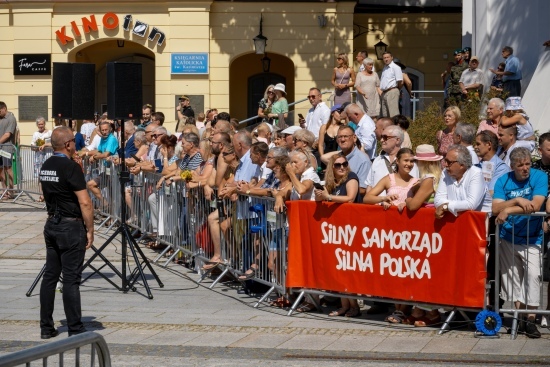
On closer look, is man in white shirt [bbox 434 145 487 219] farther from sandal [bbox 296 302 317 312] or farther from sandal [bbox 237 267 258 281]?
sandal [bbox 237 267 258 281]

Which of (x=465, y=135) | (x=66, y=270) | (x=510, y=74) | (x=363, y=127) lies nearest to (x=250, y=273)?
(x=66, y=270)

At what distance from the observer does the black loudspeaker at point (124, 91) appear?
1391 centimetres

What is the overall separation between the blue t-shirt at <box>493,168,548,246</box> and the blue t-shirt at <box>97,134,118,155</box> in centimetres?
1041

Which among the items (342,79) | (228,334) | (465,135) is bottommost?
(228,334)

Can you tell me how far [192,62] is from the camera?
3044cm

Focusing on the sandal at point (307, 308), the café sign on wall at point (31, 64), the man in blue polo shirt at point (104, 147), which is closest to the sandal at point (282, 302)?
the sandal at point (307, 308)

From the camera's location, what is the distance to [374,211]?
1168 cm

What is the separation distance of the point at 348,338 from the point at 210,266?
3950 mm

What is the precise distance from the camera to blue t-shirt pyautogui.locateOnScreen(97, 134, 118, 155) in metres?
20.4

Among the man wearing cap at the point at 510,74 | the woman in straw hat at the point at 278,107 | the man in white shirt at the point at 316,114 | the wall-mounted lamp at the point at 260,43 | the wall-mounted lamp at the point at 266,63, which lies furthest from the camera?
the wall-mounted lamp at the point at 266,63

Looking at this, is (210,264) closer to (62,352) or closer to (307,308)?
(307,308)

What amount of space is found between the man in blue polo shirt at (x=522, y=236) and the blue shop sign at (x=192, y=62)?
19.8 m

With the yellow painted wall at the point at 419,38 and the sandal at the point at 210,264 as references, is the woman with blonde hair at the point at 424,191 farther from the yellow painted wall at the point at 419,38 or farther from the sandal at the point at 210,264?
the yellow painted wall at the point at 419,38

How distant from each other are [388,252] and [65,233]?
10.5 ft
